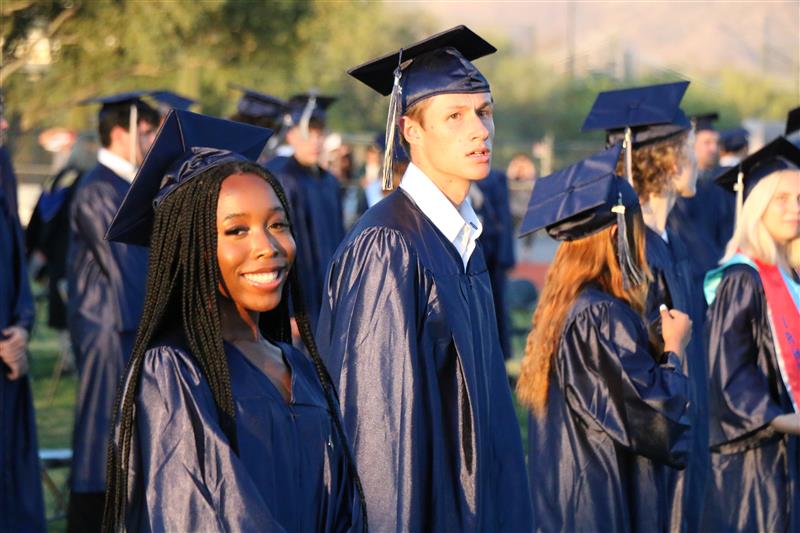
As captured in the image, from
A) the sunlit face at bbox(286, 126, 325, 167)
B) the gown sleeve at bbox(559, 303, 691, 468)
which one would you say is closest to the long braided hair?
the gown sleeve at bbox(559, 303, 691, 468)

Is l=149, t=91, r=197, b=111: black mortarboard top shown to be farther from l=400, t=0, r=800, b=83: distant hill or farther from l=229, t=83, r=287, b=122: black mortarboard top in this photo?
l=400, t=0, r=800, b=83: distant hill

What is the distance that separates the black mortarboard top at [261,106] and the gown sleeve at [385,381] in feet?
18.1

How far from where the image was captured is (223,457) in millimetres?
2863

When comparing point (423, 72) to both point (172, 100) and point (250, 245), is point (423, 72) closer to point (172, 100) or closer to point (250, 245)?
point (250, 245)

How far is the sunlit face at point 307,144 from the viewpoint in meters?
9.34

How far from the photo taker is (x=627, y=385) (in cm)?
507

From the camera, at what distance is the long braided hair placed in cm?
293

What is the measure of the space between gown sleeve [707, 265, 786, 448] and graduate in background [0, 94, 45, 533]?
9.67 feet

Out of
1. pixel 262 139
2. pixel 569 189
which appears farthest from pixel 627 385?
pixel 262 139

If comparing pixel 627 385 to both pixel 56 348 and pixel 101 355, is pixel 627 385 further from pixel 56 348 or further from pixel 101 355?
pixel 56 348

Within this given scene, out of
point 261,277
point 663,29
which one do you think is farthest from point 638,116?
point 663,29

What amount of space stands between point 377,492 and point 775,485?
2.66 meters

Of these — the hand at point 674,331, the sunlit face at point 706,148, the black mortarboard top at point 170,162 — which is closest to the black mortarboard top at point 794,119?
the hand at point 674,331

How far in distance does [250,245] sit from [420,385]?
110 centimetres
